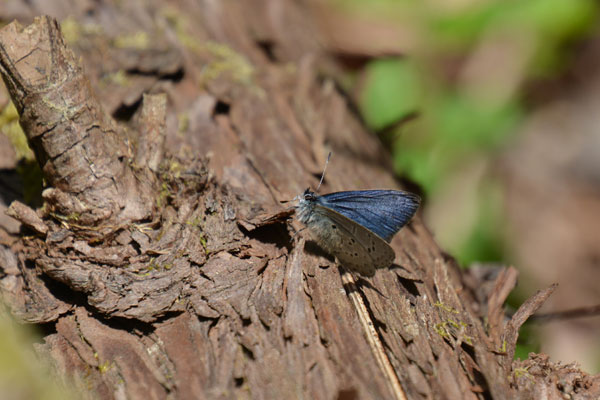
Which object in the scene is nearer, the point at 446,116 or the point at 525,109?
the point at 446,116

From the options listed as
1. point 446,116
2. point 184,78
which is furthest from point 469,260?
point 184,78

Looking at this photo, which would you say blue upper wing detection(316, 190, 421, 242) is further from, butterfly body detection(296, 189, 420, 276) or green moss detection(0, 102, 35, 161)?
green moss detection(0, 102, 35, 161)

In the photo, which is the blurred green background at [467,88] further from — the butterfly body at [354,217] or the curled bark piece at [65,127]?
the curled bark piece at [65,127]

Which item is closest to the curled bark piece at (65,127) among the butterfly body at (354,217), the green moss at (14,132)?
the green moss at (14,132)

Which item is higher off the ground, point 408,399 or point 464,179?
point 464,179

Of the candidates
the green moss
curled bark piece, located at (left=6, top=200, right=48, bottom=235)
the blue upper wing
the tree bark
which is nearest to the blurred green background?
the blue upper wing

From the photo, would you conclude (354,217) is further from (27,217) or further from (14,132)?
(14,132)

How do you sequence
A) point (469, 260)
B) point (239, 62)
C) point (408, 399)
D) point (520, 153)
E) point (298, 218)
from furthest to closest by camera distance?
point (520, 153)
point (469, 260)
point (239, 62)
point (298, 218)
point (408, 399)

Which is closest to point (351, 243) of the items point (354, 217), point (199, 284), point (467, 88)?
point (354, 217)

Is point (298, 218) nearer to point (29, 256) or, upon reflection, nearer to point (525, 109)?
point (29, 256)
